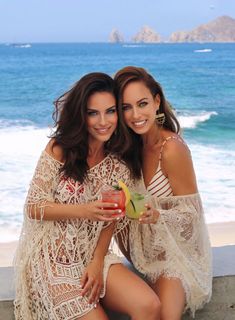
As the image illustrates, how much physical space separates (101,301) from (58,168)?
628 millimetres

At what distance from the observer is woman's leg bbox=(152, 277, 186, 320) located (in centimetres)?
248

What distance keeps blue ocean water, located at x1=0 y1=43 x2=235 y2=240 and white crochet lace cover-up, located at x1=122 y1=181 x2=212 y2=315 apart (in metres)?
4.14

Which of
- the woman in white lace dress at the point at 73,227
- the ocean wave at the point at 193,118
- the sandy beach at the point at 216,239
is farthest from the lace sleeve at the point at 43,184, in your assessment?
the ocean wave at the point at 193,118

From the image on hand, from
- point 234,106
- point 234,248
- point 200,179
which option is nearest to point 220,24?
point 234,106

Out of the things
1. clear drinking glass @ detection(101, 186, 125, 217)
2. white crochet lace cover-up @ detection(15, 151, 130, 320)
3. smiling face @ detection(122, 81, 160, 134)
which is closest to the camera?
clear drinking glass @ detection(101, 186, 125, 217)

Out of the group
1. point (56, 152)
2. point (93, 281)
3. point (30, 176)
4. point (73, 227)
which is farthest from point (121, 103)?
point (30, 176)

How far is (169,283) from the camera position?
2609mm

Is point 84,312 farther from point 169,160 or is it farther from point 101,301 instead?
point 169,160

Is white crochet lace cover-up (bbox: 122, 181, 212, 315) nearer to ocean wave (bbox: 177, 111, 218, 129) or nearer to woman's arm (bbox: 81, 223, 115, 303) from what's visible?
woman's arm (bbox: 81, 223, 115, 303)

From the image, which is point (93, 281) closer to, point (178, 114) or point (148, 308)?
point (148, 308)

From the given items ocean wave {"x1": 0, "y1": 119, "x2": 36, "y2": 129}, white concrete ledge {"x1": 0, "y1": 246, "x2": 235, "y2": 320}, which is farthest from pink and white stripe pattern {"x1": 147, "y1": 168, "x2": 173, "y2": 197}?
ocean wave {"x1": 0, "y1": 119, "x2": 36, "y2": 129}

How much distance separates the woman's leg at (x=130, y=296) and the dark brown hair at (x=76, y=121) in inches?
18.0

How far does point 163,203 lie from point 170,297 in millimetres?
444

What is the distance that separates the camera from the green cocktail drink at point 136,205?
2430 millimetres
